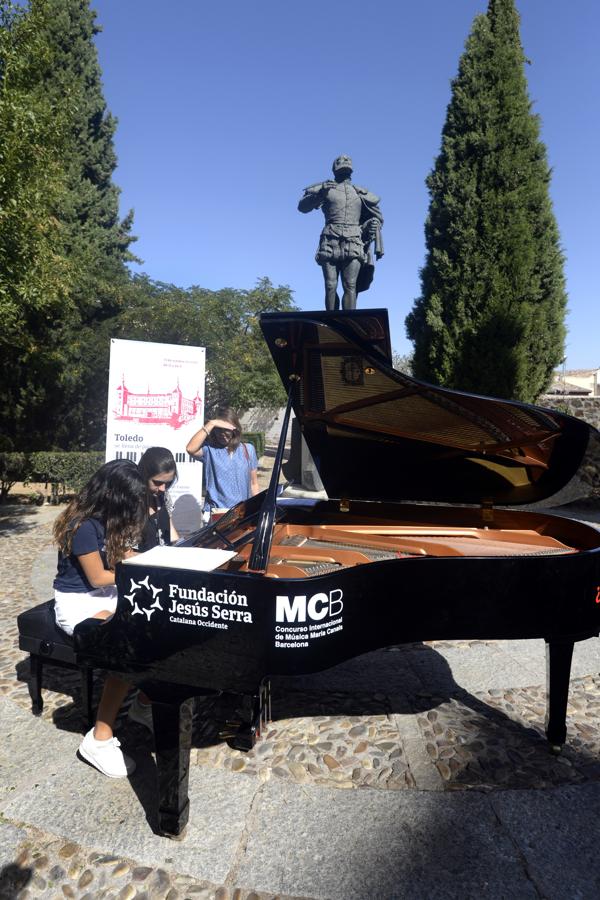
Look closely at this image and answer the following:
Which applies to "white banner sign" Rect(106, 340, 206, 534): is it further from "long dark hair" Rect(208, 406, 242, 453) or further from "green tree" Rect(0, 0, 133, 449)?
"long dark hair" Rect(208, 406, 242, 453)

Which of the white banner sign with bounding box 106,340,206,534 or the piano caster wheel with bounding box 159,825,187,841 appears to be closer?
the piano caster wheel with bounding box 159,825,187,841

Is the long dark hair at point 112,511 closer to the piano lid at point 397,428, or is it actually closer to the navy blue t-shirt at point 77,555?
the navy blue t-shirt at point 77,555

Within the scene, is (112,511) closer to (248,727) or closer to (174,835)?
(248,727)

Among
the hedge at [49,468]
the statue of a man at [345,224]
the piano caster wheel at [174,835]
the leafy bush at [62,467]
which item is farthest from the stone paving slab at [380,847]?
the hedge at [49,468]

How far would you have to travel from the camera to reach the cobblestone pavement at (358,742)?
2012mm

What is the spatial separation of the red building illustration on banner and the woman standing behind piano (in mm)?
4414

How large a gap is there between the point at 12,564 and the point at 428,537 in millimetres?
5010

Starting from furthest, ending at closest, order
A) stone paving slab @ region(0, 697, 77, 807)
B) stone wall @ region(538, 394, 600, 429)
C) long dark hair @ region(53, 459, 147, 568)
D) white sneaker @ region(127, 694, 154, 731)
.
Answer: stone wall @ region(538, 394, 600, 429) → white sneaker @ region(127, 694, 154, 731) → long dark hair @ region(53, 459, 147, 568) → stone paving slab @ region(0, 697, 77, 807)

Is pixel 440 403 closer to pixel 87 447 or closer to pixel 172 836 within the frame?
pixel 172 836

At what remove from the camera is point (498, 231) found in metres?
12.8

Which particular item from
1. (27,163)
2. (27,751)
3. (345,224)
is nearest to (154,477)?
(27,751)

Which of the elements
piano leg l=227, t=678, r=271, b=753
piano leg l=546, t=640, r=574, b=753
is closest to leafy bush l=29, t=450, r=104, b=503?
piano leg l=227, t=678, r=271, b=753

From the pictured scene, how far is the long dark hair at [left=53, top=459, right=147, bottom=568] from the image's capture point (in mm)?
2682

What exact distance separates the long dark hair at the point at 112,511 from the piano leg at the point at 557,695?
216 cm
